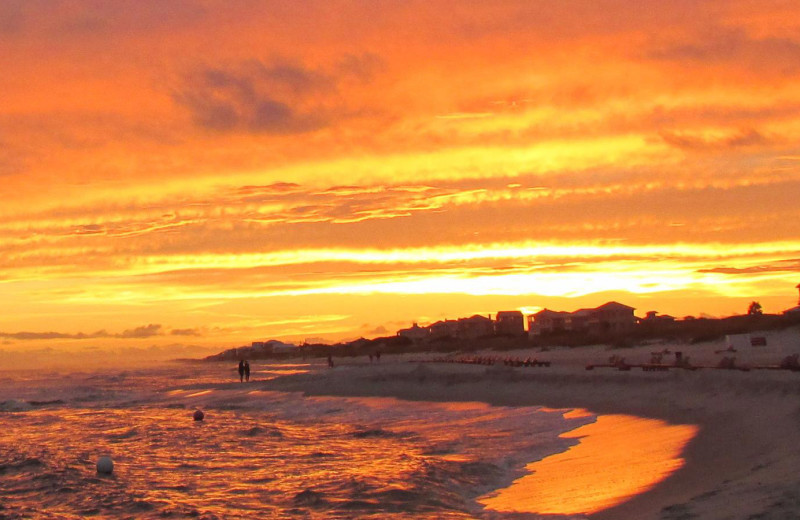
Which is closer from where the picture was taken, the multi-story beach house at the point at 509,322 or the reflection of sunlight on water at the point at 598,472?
the reflection of sunlight on water at the point at 598,472

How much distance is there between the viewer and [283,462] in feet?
73.6

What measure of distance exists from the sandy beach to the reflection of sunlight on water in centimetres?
37

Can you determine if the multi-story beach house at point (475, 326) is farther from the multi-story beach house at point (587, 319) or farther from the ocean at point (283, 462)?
the ocean at point (283, 462)

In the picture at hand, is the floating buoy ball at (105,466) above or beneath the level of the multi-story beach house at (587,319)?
beneath

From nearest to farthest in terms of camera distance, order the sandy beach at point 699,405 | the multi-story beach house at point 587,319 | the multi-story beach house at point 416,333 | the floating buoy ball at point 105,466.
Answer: the sandy beach at point 699,405
the floating buoy ball at point 105,466
the multi-story beach house at point 587,319
the multi-story beach house at point 416,333

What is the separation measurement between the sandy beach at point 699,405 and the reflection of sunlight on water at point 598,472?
0.37 meters

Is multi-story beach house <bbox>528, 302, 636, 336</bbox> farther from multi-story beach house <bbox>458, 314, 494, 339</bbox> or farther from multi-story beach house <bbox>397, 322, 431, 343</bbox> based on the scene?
multi-story beach house <bbox>397, 322, 431, 343</bbox>

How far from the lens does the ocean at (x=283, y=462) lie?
16.2 metres

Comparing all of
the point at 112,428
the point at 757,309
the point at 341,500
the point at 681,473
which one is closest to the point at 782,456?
the point at 681,473

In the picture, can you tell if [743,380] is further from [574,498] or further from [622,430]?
[574,498]

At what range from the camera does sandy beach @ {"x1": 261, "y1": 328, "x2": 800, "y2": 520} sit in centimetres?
1147

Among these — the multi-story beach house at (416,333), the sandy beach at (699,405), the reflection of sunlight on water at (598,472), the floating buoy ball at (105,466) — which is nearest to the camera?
the sandy beach at (699,405)

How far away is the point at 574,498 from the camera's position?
14359mm

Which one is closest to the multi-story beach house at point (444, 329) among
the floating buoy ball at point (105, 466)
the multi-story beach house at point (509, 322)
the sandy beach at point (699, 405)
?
the multi-story beach house at point (509, 322)
